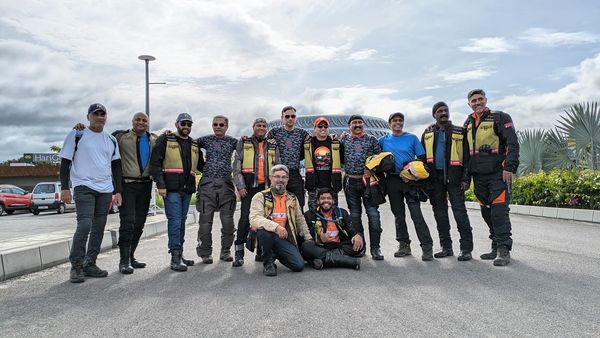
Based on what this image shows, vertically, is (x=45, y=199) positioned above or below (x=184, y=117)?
below

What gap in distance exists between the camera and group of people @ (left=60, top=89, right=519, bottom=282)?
585 cm

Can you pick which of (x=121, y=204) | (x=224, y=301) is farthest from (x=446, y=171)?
(x=121, y=204)

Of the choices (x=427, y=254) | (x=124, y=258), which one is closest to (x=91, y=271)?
(x=124, y=258)

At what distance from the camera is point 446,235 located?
684 cm

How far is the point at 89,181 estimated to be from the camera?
565 centimetres

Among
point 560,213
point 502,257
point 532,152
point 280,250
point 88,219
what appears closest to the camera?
point 88,219

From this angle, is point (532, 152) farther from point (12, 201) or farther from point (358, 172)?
point (12, 201)

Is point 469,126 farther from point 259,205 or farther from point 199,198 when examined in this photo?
point 199,198

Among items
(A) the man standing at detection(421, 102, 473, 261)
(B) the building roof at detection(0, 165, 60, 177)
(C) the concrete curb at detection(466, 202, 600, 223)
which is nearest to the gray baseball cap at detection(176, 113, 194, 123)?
(A) the man standing at detection(421, 102, 473, 261)

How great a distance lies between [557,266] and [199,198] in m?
4.72

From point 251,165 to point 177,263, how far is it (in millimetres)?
1629

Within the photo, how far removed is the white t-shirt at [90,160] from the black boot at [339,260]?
2782mm

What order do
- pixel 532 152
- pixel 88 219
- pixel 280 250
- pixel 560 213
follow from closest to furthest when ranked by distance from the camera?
1. pixel 88 219
2. pixel 280 250
3. pixel 560 213
4. pixel 532 152

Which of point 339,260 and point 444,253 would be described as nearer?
point 339,260
